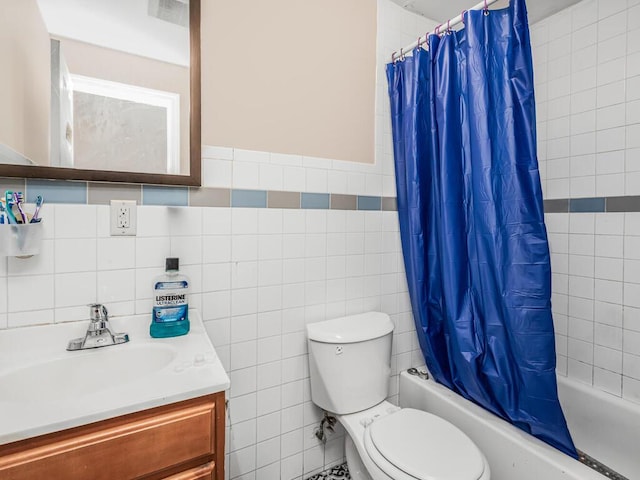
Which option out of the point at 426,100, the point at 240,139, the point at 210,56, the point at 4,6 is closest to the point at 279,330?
the point at 240,139

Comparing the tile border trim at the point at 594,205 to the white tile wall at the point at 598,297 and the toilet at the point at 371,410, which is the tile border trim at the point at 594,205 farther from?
the toilet at the point at 371,410

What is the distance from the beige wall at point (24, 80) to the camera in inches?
38.7

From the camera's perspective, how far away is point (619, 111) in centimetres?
152

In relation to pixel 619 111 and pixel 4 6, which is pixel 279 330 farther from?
pixel 619 111

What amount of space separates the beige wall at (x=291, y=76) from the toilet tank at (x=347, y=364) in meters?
0.77

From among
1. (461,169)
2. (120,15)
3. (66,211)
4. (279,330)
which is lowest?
(279,330)

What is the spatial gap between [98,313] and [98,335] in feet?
0.21

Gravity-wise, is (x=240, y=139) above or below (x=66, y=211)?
above

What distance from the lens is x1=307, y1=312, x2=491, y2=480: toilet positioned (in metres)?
1.12

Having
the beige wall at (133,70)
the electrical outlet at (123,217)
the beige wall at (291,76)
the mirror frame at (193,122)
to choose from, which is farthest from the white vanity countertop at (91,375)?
the beige wall at (291,76)

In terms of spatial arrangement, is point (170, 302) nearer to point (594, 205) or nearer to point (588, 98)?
point (594, 205)

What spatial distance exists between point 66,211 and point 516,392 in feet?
5.38

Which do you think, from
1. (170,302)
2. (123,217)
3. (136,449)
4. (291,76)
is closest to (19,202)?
(123,217)

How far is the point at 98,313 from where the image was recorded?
1041 millimetres
